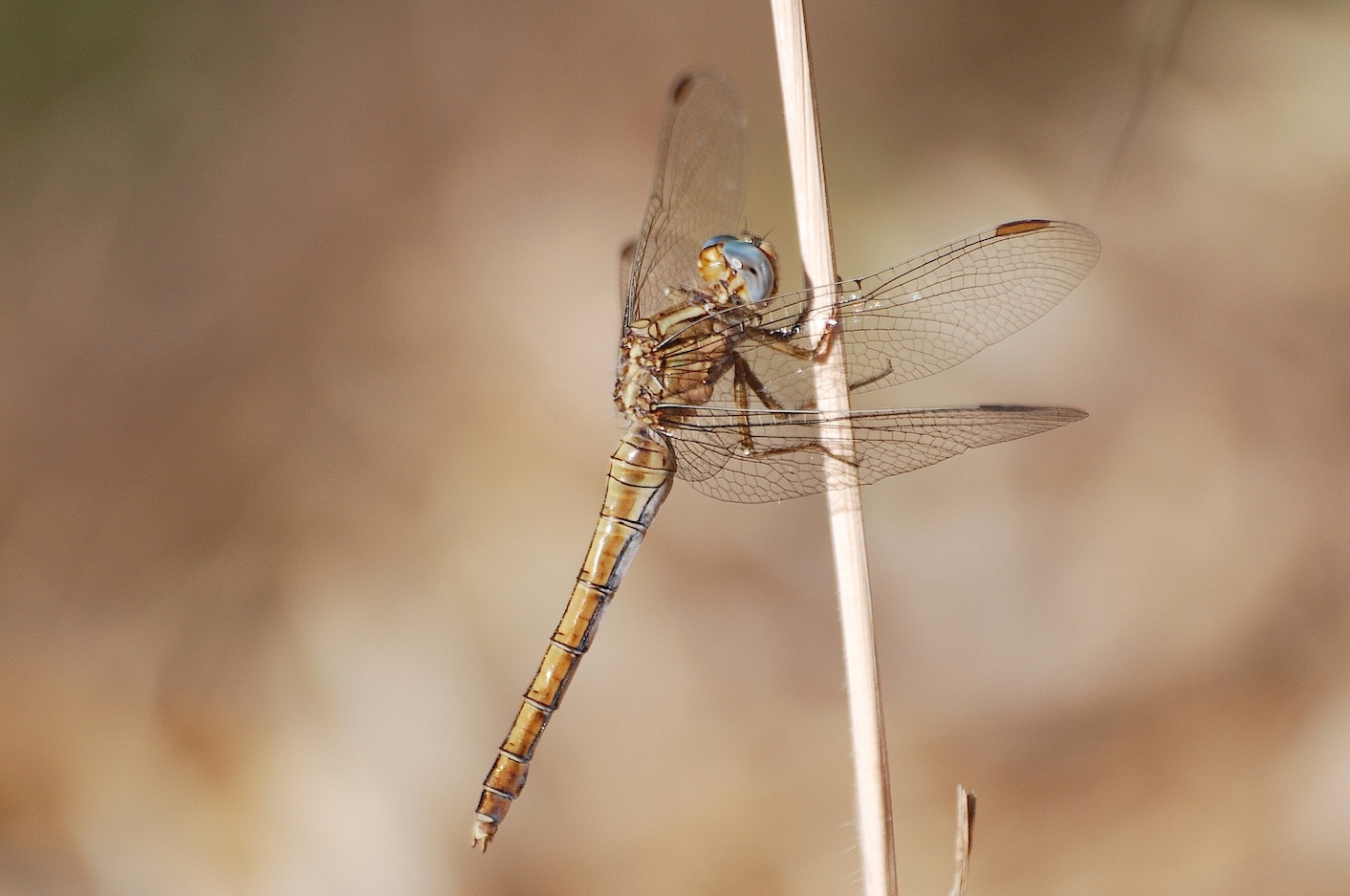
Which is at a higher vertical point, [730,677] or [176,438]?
[176,438]

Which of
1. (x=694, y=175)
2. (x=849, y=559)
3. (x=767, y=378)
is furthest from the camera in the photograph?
(x=694, y=175)

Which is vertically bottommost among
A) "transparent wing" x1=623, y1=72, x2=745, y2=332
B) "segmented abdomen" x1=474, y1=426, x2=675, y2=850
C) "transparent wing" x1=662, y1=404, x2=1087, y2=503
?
"segmented abdomen" x1=474, y1=426, x2=675, y2=850

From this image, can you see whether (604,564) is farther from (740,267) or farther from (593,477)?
(593,477)

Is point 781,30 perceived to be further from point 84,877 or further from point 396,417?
point 84,877

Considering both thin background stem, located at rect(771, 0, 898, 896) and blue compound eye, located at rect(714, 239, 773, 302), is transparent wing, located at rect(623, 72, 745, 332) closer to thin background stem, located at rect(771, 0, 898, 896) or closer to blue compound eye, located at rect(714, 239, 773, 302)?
blue compound eye, located at rect(714, 239, 773, 302)

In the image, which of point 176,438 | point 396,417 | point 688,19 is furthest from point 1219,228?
point 176,438

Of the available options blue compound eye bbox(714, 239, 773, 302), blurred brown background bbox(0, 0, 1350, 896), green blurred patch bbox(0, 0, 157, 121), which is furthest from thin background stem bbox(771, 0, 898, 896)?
green blurred patch bbox(0, 0, 157, 121)

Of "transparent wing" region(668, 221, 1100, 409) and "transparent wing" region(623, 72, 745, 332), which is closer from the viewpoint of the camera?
"transparent wing" region(668, 221, 1100, 409)

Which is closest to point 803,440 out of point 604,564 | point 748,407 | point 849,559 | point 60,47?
point 748,407
